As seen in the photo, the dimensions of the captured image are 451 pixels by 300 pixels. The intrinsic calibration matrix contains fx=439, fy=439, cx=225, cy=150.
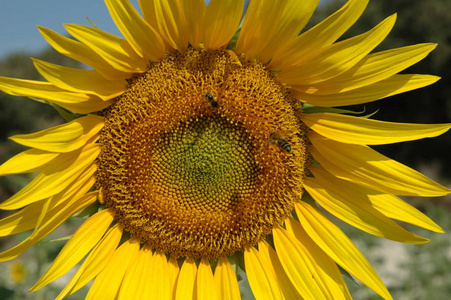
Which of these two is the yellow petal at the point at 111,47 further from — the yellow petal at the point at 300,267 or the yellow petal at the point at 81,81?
the yellow petal at the point at 300,267

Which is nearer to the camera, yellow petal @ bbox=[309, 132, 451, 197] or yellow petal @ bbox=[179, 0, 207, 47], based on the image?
yellow petal @ bbox=[179, 0, 207, 47]

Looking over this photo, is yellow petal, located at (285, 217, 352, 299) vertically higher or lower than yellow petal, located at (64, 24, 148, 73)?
lower

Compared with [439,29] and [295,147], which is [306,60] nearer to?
[295,147]

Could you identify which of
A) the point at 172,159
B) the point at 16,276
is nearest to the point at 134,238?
the point at 172,159

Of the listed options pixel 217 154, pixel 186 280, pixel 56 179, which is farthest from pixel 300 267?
pixel 56 179

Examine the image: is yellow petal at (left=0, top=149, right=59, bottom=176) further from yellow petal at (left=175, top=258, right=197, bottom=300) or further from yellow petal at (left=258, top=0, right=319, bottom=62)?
yellow petal at (left=258, top=0, right=319, bottom=62)

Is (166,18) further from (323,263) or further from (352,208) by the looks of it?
(323,263)

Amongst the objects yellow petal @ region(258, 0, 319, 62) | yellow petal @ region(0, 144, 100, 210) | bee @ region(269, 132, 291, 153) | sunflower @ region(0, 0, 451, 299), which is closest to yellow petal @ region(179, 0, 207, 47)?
sunflower @ region(0, 0, 451, 299)
